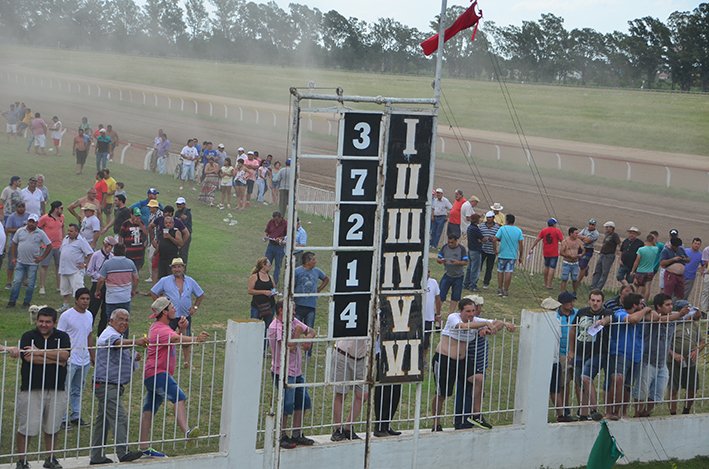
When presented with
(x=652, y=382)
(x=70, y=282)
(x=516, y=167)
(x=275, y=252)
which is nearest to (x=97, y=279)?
(x=70, y=282)

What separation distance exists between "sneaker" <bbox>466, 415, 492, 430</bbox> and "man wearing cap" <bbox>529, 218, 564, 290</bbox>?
333 inches

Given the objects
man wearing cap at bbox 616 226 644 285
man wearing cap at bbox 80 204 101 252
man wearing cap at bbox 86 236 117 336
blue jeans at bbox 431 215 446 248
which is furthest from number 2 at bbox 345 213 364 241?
blue jeans at bbox 431 215 446 248

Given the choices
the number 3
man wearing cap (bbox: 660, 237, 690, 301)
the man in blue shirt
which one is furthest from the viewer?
the man in blue shirt

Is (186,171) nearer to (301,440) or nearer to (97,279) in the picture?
(97,279)

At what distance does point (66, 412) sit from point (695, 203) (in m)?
25.0

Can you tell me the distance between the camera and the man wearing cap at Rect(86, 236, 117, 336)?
1083cm

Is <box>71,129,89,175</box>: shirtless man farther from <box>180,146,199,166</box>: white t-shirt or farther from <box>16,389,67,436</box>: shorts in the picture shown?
<box>16,389,67,436</box>: shorts

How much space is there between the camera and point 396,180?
669 centimetres

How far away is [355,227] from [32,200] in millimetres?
11022

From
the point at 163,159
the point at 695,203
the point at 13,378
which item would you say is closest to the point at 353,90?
the point at 163,159

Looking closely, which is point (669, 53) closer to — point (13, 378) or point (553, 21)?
point (553, 21)

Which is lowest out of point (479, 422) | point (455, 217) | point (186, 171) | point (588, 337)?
point (479, 422)

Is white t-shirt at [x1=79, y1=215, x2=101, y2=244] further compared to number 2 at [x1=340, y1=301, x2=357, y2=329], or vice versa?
white t-shirt at [x1=79, y1=215, x2=101, y2=244]

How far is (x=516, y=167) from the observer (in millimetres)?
33812
